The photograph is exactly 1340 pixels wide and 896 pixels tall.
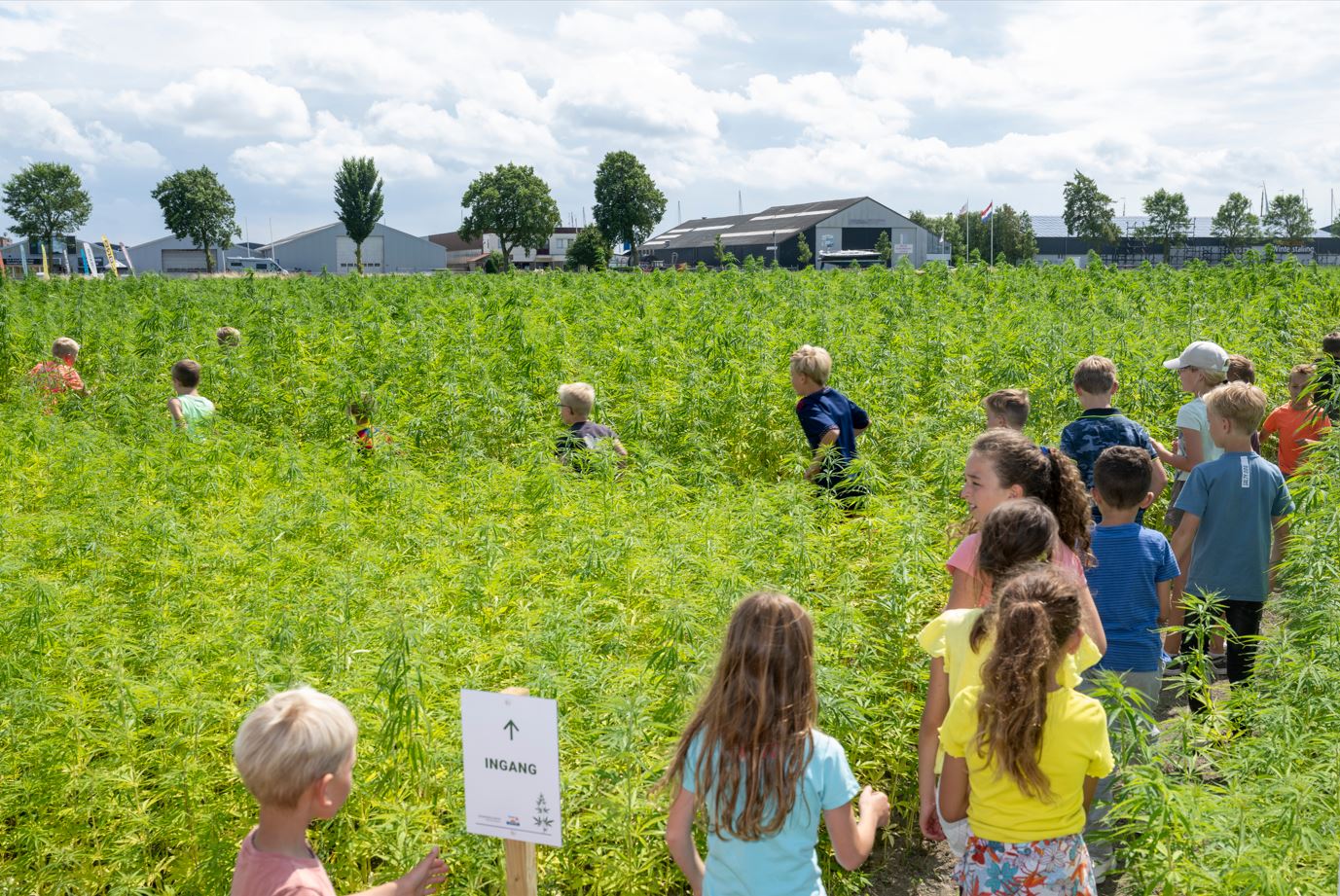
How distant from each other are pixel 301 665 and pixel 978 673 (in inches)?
113

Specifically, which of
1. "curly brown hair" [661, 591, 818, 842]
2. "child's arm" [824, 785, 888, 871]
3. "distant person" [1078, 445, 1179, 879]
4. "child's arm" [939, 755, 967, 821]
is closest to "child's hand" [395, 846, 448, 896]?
"curly brown hair" [661, 591, 818, 842]

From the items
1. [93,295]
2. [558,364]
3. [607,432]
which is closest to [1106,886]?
[607,432]

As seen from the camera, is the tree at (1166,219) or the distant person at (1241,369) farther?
the tree at (1166,219)

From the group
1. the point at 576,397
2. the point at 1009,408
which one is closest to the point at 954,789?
the point at 1009,408

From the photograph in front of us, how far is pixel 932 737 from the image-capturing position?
333cm

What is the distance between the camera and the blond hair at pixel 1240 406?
5094 mm

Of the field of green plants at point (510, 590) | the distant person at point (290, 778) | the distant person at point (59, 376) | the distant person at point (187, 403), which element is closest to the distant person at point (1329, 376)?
the field of green plants at point (510, 590)

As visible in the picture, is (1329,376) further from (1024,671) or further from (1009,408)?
(1024,671)

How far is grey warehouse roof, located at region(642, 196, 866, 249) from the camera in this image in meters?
80.4

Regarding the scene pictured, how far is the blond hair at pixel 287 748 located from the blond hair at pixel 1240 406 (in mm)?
4560

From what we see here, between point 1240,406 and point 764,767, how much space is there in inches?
148

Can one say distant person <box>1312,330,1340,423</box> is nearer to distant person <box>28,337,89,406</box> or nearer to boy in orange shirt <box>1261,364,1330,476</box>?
boy in orange shirt <box>1261,364,1330,476</box>

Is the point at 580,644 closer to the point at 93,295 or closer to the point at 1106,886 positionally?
the point at 1106,886

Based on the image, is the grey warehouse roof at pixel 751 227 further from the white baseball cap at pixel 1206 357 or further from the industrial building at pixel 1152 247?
the white baseball cap at pixel 1206 357
